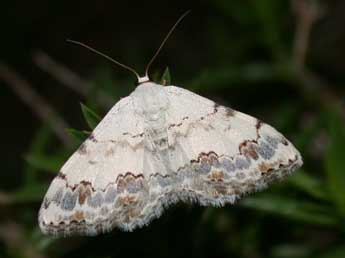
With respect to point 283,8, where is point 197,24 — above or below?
below

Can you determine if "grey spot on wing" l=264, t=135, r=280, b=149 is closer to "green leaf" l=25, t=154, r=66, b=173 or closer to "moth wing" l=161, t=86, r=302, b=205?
"moth wing" l=161, t=86, r=302, b=205

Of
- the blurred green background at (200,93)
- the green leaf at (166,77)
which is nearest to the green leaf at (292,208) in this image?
the blurred green background at (200,93)

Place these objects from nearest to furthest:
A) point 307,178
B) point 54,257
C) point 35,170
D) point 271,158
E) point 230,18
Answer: point 271,158, point 307,178, point 54,257, point 35,170, point 230,18

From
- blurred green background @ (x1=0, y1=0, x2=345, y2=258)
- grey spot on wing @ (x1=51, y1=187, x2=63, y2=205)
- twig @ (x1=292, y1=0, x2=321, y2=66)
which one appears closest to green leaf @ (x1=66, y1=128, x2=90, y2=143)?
blurred green background @ (x1=0, y1=0, x2=345, y2=258)

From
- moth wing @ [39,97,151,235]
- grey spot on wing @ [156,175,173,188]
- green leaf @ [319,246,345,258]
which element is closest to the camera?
moth wing @ [39,97,151,235]

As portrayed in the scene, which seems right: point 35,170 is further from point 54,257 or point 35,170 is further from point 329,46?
point 329,46

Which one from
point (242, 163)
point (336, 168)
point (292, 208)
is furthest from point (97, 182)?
point (336, 168)

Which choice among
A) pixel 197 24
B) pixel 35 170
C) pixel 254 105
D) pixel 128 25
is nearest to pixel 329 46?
pixel 254 105
